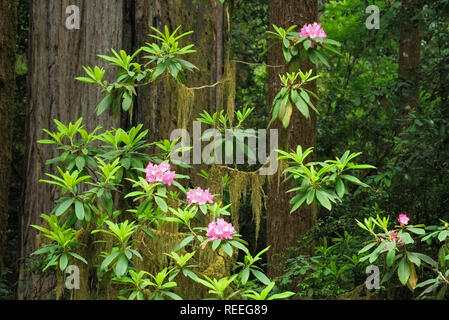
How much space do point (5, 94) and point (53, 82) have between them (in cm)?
94

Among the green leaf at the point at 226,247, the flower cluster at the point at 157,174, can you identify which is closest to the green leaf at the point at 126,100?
the flower cluster at the point at 157,174

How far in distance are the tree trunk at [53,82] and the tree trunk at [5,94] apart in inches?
29.4

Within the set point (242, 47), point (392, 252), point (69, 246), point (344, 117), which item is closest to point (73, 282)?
point (69, 246)

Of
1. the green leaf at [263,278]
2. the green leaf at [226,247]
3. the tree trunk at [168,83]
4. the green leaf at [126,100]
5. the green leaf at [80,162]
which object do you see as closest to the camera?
the green leaf at [226,247]

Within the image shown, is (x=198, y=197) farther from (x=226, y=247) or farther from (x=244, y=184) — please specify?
(x=244, y=184)

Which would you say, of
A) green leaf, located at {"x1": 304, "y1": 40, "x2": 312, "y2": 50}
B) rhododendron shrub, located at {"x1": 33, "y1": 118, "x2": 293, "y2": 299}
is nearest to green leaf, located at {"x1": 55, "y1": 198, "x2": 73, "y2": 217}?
rhododendron shrub, located at {"x1": 33, "y1": 118, "x2": 293, "y2": 299}

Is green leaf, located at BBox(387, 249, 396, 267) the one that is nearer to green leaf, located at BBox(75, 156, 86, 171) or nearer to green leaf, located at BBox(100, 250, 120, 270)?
green leaf, located at BBox(100, 250, 120, 270)

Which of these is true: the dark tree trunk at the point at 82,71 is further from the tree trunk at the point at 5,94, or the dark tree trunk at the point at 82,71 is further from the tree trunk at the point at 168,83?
the tree trunk at the point at 5,94

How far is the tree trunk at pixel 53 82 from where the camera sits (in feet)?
18.1

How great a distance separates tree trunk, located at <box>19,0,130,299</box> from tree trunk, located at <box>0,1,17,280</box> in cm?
75

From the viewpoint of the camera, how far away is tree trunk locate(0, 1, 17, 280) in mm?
4750

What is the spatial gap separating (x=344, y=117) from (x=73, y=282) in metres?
6.51

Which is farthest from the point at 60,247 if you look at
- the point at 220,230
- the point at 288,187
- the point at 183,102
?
the point at 288,187
